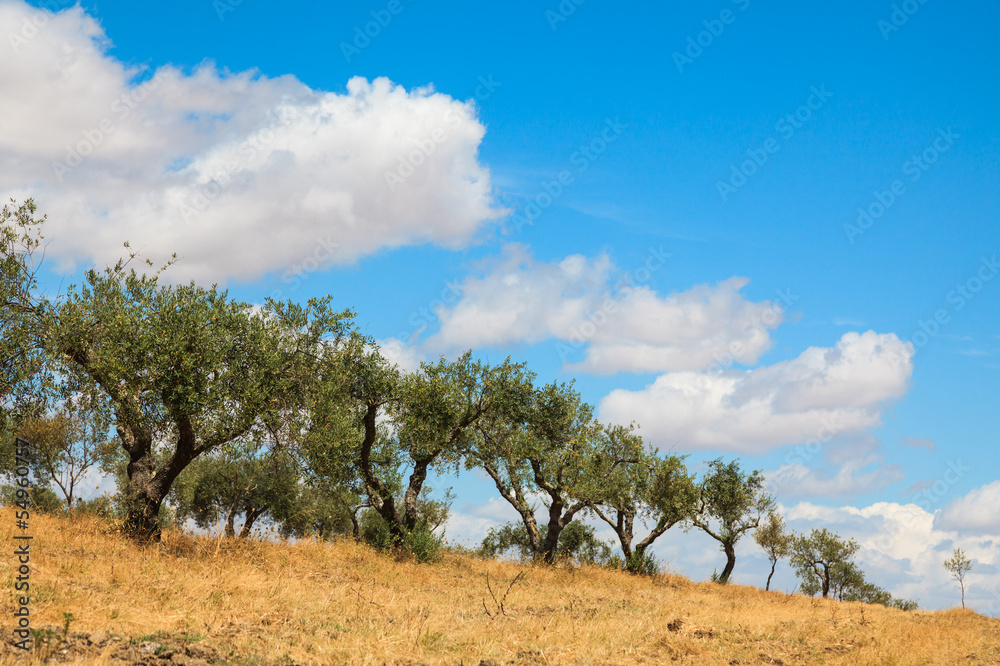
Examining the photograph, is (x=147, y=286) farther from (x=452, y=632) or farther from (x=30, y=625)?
(x=452, y=632)

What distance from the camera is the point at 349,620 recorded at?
15.0 metres

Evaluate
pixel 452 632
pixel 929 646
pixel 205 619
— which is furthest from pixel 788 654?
pixel 205 619

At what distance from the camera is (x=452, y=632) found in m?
14.6

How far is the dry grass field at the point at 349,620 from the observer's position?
1241 cm

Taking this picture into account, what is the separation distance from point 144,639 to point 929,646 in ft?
61.1

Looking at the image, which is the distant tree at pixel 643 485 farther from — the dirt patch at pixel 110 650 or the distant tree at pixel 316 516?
the dirt patch at pixel 110 650

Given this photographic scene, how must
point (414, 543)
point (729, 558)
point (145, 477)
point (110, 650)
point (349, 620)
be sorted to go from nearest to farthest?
1. point (110, 650)
2. point (349, 620)
3. point (145, 477)
4. point (414, 543)
5. point (729, 558)

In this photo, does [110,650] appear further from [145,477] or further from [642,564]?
[642,564]

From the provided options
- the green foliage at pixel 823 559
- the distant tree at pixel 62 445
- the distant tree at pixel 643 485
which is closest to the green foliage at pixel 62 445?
the distant tree at pixel 62 445

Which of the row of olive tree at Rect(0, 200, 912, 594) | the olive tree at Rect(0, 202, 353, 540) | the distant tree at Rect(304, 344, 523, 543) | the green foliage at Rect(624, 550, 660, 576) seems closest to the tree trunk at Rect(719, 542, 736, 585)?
the row of olive tree at Rect(0, 200, 912, 594)

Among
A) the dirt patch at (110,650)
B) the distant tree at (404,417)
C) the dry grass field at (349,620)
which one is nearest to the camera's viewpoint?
the dirt patch at (110,650)

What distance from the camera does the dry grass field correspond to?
12406mm

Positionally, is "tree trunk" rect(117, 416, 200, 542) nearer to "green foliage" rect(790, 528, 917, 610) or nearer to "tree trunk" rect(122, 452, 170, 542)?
"tree trunk" rect(122, 452, 170, 542)

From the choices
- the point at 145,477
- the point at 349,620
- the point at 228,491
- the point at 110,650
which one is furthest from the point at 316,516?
the point at 110,650
